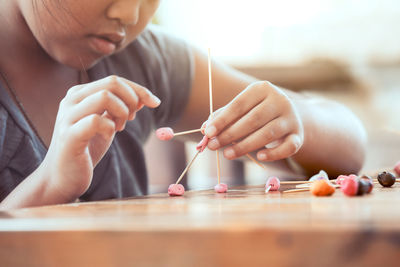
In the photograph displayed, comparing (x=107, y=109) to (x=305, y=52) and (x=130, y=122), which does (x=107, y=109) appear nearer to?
(x=130, y=122)

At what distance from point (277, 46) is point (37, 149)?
5.18 ft

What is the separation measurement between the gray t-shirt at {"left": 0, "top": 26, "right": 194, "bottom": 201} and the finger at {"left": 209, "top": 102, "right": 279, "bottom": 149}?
220 millimetres

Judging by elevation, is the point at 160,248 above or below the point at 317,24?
below

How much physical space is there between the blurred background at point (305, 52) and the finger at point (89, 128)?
89 cm

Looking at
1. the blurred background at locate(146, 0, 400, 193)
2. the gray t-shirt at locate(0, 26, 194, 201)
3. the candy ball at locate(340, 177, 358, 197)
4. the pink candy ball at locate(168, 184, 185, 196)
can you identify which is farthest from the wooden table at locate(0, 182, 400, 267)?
the blurred background at locate(146, 0, 400, 193)

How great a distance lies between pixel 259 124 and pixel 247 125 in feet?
0.09

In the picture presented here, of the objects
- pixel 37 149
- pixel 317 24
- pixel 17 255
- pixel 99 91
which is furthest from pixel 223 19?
pixel 17 255

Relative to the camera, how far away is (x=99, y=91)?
45 centimetres

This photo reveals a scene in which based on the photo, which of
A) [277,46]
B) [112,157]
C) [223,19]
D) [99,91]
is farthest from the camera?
[277,46]

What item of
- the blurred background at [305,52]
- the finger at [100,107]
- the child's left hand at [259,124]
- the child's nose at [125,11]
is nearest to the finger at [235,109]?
the child's left hand at [259,124]

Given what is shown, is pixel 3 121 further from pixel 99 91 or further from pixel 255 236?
pixel 255 236

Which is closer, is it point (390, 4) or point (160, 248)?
point (160, 248)

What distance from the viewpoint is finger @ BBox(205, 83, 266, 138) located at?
1.73 feet

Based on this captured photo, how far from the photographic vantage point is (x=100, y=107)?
0.43m
